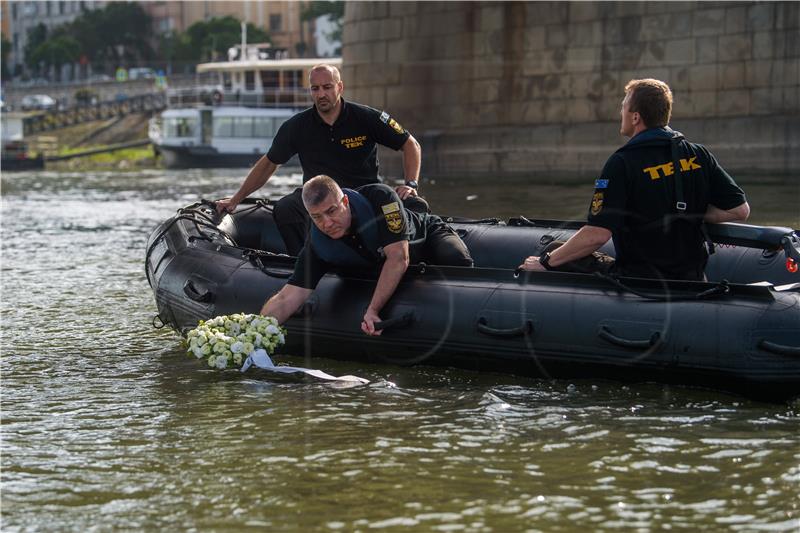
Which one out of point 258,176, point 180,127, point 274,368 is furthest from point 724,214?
point 180,127

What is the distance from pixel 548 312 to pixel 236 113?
45.8 meters

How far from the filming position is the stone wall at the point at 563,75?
66.0 ft

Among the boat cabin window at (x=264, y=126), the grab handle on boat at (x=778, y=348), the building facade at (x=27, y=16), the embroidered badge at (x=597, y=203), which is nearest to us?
the grab handle on boat at (x=778, y=348)

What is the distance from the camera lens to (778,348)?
21.6 feet

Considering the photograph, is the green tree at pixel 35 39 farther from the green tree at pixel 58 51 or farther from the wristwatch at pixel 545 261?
the wristwatch at pixel 545 261

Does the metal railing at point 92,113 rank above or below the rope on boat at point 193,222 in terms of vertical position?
above

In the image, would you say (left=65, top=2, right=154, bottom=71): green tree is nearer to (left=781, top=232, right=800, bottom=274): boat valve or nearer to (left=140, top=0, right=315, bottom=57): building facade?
(left=140, top=0, right=315, bottom=57): building facade

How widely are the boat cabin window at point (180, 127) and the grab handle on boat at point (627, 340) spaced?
157 feet

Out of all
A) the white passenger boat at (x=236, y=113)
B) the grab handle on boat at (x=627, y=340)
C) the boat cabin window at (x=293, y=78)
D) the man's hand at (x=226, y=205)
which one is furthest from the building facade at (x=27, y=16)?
the grab handle on boat at (x=627, y=340)

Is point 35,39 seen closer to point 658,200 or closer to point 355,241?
point 355,241

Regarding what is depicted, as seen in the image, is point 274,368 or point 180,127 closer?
point 274,368

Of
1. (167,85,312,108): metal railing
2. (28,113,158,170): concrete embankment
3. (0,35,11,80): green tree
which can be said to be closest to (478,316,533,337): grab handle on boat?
(167,85,312,108): metal railing

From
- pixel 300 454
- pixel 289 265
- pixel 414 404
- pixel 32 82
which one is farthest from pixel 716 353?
pixel 32 82

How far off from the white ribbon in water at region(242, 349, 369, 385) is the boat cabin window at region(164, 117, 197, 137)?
153 feet
